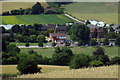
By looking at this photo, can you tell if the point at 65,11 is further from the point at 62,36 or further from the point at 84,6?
the point at 62,36

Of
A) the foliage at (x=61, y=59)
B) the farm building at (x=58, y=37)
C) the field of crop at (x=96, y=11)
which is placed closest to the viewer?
the foliage at (x=61, y=59)

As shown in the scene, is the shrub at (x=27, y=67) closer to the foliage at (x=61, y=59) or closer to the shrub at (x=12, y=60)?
the shrub at (x=12, y=60)

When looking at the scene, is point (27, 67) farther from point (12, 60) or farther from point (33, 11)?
point (33, 11)

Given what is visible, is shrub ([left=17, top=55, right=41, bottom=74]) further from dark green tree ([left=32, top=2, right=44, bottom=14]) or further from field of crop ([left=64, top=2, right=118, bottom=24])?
dark green tree ([left=32, top=2, right=44, bottom=14])

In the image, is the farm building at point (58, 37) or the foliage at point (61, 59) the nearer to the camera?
the foliage at point (61, 59)

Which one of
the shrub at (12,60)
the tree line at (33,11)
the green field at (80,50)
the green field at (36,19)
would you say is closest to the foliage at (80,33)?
the green field at (80,50)

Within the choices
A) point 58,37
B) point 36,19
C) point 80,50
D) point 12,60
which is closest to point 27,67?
point 12,60

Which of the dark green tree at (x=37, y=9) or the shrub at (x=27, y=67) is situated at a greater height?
the dark green tree at (x=37, y=9)

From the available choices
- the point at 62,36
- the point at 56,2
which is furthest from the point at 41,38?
the point at 56,2
